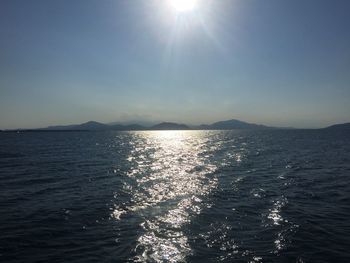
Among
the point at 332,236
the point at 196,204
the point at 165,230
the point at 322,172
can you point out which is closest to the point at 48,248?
the point at 165,230

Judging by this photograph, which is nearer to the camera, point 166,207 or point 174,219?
point 174,219

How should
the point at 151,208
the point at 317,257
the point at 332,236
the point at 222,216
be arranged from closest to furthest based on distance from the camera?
the point at 317,257
the point at 332,236
the point at 222,216
the point at 151,208

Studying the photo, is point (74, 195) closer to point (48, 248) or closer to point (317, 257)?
point (48, 248)

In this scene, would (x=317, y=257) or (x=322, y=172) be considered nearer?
(x=317, y=257)

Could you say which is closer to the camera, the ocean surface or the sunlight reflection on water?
the ocean surface

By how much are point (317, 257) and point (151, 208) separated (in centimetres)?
1311

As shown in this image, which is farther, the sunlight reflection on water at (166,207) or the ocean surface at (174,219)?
the sunlight reflection on water at (166,207)

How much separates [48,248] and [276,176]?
31.9 metres

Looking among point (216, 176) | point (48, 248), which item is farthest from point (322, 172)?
point (48, 248)

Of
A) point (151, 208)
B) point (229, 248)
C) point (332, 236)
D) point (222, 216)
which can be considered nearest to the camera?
point (229, 248)

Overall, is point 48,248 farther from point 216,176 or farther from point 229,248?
point 216,176

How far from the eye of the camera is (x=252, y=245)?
1709 centimetres

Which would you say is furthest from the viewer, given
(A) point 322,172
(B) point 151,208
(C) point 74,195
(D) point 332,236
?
(A) point 322,172

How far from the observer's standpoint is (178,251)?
16281 mm
